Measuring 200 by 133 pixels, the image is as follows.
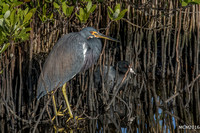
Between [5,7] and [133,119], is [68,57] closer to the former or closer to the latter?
[5,7]

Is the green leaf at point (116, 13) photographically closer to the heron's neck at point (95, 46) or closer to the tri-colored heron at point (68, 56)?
the tri-colored heron at point (68, 56)

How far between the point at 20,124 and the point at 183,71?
3.14 meters

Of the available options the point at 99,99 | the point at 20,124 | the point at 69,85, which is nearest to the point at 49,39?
the point at 69,85

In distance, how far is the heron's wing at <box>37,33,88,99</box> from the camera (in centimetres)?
453

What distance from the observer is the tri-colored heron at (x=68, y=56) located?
4535 mm

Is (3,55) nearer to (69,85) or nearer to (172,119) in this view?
(69,85)

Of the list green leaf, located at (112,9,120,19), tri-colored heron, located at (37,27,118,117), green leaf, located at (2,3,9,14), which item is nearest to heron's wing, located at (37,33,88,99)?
tri-colored heron, located at (37,27,118,117)

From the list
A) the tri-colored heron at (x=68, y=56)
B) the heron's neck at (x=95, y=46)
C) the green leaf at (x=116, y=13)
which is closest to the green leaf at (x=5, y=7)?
the tri-colored heron at (x=68, y=56)

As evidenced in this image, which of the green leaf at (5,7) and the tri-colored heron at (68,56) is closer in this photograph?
the green leaf at (5,7)

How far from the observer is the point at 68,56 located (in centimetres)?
461

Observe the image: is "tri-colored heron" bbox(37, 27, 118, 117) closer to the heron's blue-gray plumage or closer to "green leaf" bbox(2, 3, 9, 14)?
the heron's blue-gray plumage

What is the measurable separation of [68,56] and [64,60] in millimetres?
71

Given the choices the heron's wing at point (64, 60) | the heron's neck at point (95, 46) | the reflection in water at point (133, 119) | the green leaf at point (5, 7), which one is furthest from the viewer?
the heron's neck at point (95, 46)

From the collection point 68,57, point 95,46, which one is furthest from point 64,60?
point 95,46
